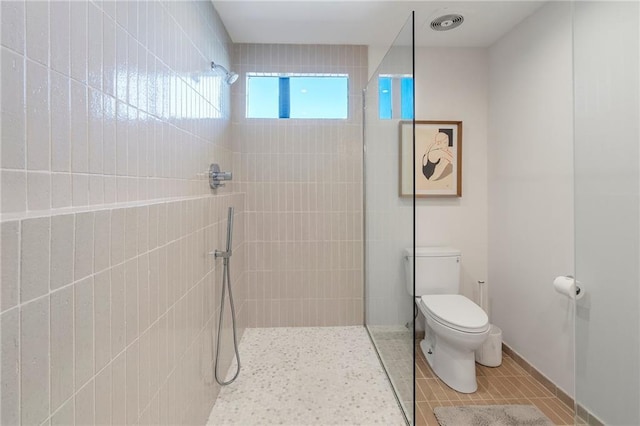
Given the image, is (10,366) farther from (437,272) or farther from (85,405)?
(437,272)

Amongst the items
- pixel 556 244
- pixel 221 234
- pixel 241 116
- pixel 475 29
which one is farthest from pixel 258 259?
pixel 475 29

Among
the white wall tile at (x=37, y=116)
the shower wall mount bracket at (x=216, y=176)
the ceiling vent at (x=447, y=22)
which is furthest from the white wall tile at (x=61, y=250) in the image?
the ceiling vent at (x=447, y=22)

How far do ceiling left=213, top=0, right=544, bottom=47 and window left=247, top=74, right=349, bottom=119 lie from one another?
0.89 ft

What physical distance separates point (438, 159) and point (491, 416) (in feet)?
5.75

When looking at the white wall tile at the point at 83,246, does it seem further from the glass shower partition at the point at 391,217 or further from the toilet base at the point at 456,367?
the toilet base at the point at 456,367

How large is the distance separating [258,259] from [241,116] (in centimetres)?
118

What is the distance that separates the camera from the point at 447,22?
2160 mm

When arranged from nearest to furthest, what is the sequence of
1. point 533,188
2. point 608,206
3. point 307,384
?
point 608,206 < point 307,384 < point 533,188

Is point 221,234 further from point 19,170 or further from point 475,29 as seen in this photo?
point 475,29

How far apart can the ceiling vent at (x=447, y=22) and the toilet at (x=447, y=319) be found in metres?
1.63

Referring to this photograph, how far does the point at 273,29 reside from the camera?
2240 millimetres

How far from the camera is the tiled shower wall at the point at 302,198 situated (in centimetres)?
252

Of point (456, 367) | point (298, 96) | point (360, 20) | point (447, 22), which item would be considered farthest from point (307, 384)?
point (447, 22)

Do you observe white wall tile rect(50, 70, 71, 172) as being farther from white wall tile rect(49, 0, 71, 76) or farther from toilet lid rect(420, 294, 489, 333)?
toilet lid rect(420, 294, 489, 333)
